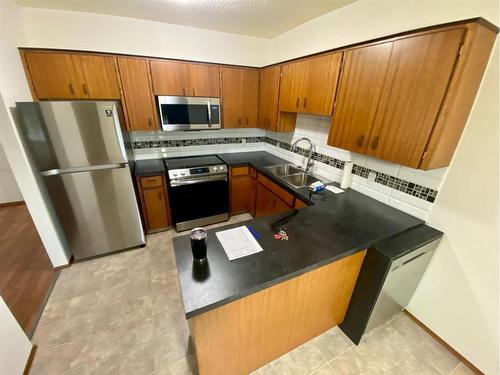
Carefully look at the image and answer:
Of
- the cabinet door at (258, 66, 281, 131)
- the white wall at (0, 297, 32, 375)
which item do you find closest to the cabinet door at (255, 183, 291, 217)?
the cabinet door at (258, 66, 281, 131)

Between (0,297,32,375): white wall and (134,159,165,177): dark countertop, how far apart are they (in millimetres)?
1442

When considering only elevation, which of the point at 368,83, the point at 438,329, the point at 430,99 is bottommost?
the point at 438,329

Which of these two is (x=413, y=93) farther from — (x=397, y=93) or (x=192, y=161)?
(x=192, y=161)

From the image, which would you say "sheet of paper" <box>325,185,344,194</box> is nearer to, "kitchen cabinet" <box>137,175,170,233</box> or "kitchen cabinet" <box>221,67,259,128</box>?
"kitchen cabinet" <box>221,67,259,128</box>

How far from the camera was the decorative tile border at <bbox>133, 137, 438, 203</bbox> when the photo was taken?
5.09ft

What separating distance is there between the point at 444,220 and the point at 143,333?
2.39 meters

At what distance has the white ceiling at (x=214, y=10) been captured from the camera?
5.98 ft

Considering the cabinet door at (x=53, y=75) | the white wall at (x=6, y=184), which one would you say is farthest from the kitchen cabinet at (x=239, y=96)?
the white wall at (x=6, y=184)

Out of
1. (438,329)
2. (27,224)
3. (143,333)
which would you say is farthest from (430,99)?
(27,224)

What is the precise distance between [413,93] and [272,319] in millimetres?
1601

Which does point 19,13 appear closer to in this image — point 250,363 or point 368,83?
point 368,83

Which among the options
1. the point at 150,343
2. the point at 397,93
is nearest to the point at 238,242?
the point at 150,343

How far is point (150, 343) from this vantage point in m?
1.51

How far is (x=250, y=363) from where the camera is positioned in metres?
1.29
